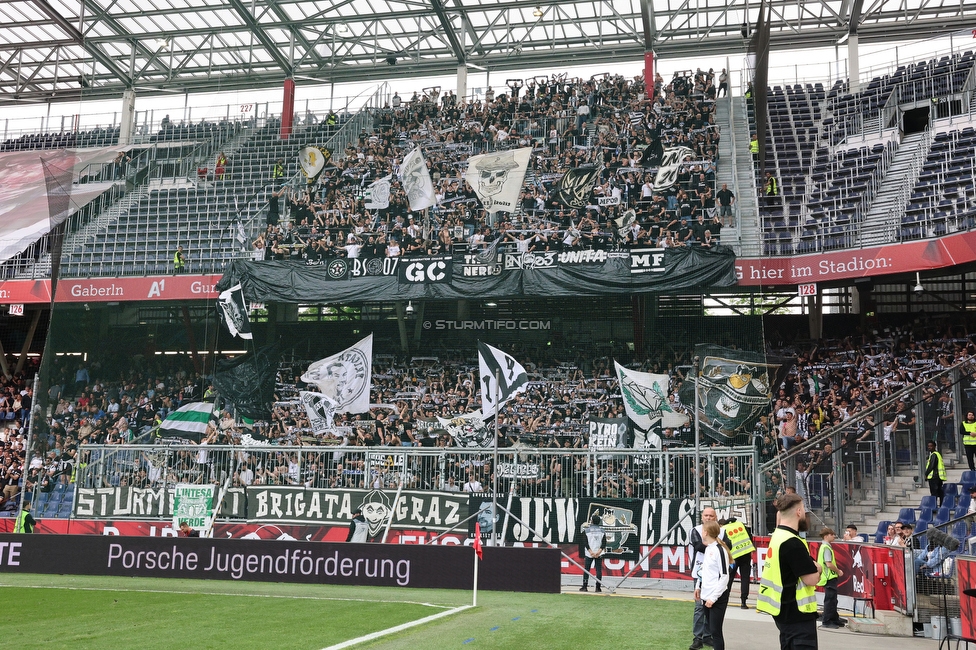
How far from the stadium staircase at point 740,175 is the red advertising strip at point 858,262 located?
0.61m

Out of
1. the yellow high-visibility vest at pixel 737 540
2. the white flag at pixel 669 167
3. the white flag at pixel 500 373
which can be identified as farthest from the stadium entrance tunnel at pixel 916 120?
the yellow high-visibility vest at pixel 737 540

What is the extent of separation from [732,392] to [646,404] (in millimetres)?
2395

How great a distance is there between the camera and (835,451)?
60.6ft

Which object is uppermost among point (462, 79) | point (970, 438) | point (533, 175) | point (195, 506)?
point (462, 79)

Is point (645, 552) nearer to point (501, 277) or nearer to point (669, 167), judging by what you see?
point (501, 277)

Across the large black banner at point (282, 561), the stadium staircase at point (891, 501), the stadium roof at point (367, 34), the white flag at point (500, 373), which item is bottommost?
the large black banner at point (282, 561)

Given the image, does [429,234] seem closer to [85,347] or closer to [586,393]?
[586,393]

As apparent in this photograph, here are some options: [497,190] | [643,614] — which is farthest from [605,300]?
[643,614]

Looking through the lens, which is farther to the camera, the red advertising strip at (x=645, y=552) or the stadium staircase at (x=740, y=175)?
the stadium staircase at (x=740, y=175)

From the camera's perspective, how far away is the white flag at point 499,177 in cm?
2614

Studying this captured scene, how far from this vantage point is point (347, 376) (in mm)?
23609

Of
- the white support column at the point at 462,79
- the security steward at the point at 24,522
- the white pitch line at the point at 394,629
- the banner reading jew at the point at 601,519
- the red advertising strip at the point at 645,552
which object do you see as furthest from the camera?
the white support column at the point at 462,79

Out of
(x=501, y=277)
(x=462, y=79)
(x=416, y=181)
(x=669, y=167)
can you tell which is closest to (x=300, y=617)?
(x=501, y=277)

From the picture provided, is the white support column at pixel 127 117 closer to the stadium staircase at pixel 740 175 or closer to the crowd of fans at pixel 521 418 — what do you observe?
the crowd of fans at pixel 521 418
